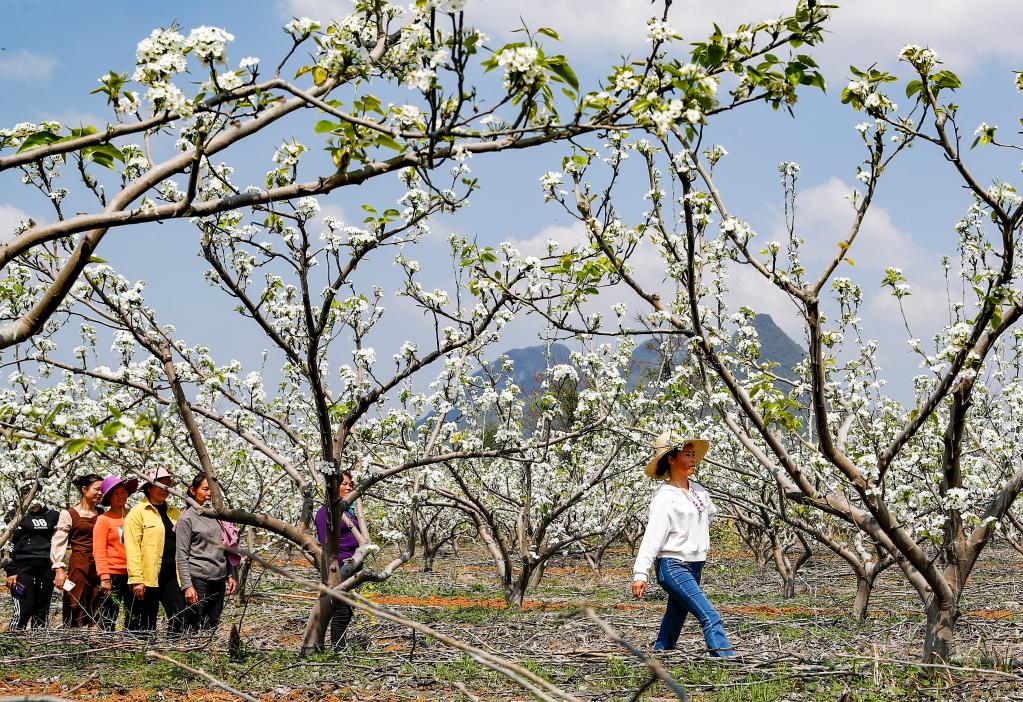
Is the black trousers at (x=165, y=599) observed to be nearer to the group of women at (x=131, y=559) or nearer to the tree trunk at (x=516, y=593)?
the group of women at (x=131, y=559)

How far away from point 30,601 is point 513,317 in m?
6.35

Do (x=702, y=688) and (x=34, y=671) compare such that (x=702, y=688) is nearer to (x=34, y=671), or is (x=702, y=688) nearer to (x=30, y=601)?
(x=34, y=671)

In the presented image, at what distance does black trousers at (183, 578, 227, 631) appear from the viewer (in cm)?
812

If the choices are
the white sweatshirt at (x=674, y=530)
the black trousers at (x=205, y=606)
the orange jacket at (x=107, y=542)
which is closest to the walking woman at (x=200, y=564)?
the black trousers at (x=205, y=606)

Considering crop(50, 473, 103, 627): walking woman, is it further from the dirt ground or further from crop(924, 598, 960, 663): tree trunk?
crop(924, 598, 960, 663): tree trunk

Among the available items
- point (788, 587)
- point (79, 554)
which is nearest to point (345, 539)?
point (79, 554)

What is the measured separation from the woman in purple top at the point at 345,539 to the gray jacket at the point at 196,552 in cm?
93

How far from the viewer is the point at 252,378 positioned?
8.38 metres

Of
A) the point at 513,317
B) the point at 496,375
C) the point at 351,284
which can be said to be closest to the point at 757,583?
the point at 496,375

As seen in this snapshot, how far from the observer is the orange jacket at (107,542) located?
27.6 ft

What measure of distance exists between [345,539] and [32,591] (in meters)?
4.11

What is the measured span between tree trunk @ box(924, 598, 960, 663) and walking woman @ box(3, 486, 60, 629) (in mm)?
8626

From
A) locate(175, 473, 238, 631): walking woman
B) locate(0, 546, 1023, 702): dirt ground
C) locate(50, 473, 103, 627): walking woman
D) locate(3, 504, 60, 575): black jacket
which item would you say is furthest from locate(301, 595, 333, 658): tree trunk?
locate(3, 504, 60, 575): black jacket

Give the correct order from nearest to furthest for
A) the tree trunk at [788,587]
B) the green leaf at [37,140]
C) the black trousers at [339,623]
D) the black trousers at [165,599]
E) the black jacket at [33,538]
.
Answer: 1. the green leaf at [37,140]
2. the black trousers at [339,623]
3. the black trousers at [165,599]
4. the black jacket at [33,538]
5. the tree trunk at [788,587]
